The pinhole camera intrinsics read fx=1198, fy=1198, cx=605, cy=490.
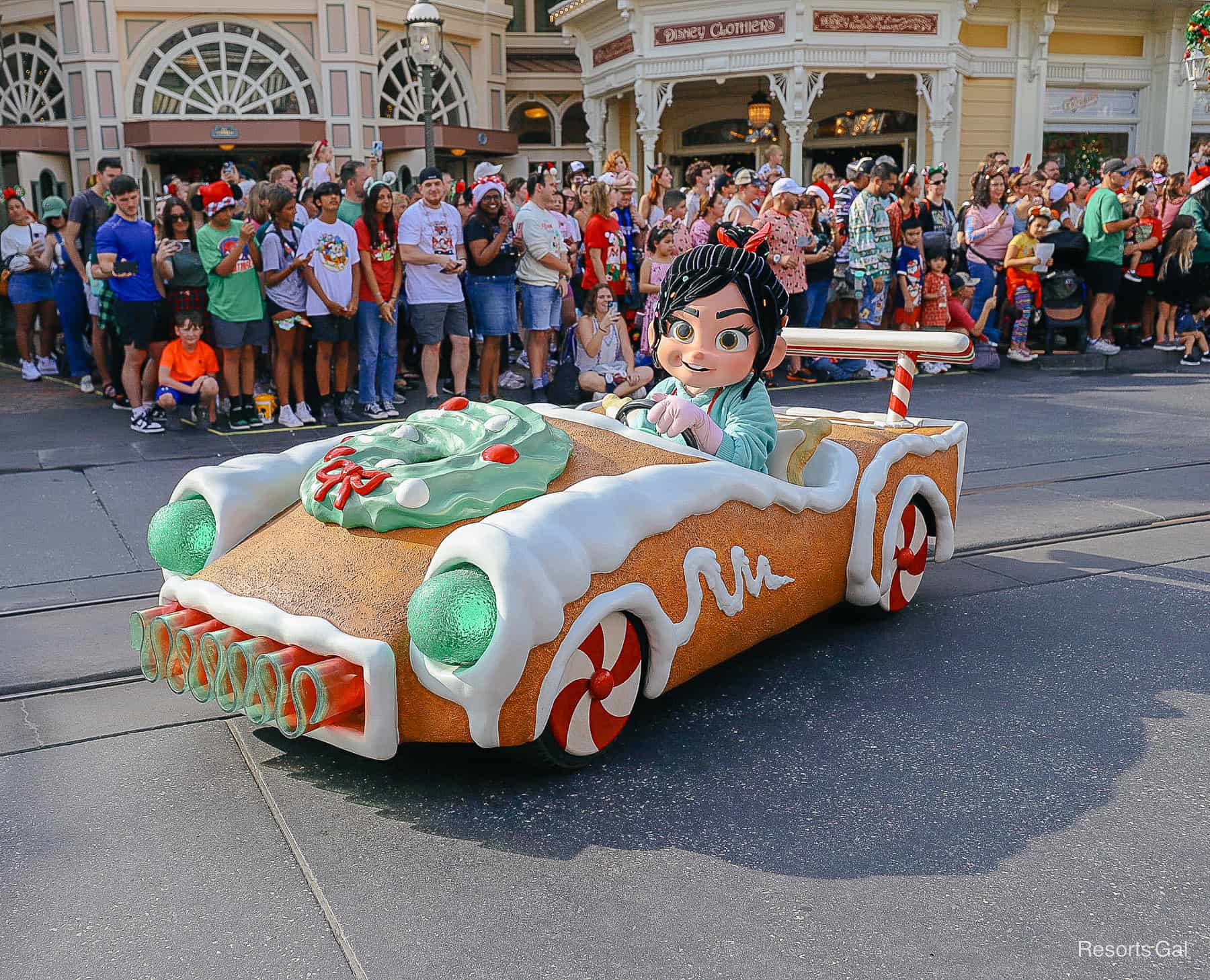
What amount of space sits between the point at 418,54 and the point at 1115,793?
33.6 ft

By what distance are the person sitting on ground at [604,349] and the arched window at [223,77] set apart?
1543 cm

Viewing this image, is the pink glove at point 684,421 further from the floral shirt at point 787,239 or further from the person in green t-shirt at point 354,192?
the floral shirt at point 787,239

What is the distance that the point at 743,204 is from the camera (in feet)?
32.6

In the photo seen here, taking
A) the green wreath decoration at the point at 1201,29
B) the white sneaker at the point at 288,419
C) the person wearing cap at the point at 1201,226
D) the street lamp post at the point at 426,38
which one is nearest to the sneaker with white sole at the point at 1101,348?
the person wearing cap at the point at 1201,226

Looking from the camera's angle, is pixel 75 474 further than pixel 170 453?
No

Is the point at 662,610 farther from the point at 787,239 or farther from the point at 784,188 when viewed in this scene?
the point at 784,188

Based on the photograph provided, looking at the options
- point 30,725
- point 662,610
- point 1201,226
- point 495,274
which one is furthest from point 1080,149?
point 30,725

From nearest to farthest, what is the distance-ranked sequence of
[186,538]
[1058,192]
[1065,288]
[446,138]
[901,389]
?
[186,538]
[901,389]
[1065,288]
[1058,192]
[446,138]

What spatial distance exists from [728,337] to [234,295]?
4937 millimetres

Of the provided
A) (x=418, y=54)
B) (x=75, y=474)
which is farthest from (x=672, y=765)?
A: (x=418, y=54)

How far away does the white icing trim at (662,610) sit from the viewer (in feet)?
9.75

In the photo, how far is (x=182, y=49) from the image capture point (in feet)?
71.3

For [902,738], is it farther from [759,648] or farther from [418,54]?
[418,54]

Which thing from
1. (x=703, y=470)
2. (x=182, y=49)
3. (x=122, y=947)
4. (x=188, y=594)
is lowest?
(x=122, y=947)
